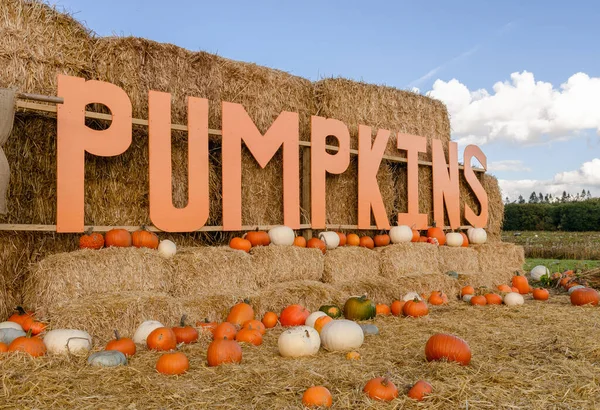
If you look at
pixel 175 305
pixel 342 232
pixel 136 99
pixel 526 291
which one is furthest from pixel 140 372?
pixel 526 291

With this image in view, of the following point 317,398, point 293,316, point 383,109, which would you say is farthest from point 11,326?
point 383,109

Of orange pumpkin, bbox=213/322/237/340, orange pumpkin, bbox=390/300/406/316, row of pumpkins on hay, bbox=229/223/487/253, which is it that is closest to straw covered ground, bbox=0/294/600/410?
orange pumpkin, bbox=213/322/237/340

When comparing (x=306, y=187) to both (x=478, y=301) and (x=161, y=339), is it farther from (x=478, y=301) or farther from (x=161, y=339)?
(x=161, y=339)

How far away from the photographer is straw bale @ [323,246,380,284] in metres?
7.27

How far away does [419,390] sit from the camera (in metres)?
3.04

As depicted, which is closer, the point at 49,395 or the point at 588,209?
the point at 49,395

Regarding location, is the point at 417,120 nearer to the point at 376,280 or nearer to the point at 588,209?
the point at 376,280

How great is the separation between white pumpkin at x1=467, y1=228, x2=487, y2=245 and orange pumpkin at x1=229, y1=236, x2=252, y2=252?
200 inches

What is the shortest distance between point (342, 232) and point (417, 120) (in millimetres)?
2907

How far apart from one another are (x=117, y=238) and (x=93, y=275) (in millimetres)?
674

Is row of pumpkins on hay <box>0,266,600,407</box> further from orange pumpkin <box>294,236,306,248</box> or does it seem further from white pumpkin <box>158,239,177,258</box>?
orange pumpkin <box>294,236,306,248</box>

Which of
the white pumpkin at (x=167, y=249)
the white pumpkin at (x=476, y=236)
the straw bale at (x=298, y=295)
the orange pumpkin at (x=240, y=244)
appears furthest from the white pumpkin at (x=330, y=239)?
the white pumpkin at (x=476, y=236)

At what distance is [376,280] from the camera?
7324 millimetres

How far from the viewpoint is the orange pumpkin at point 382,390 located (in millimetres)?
3020
